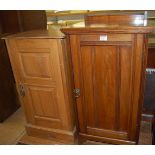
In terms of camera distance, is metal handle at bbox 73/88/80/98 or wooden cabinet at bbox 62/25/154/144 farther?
metal handle at bbox 73/88/80/98

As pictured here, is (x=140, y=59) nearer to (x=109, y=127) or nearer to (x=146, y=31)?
(x=146, y=31)

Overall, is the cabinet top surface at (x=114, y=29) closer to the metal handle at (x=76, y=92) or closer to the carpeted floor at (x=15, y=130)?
the metal handle at (x=76, y=92)

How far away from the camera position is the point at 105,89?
4.99 feet

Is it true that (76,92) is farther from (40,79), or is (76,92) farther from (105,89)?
(40,79)

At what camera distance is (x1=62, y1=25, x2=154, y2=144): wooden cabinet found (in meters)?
1.28

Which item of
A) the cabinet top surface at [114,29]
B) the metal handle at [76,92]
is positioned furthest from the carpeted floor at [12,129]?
the cabinet top surface at [114,29]

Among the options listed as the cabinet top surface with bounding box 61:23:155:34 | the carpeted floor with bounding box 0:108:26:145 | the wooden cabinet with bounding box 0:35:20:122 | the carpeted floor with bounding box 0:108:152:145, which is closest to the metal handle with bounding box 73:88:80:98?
the cabinet top surface with bounding box 61:23:155:34

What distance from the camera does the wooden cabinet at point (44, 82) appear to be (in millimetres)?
1646

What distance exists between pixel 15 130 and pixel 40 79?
1.03 m

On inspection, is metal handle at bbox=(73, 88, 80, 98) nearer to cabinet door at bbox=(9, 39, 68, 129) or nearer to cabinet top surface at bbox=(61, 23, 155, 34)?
cabinet door at bbox=(9, 39, 68, 129)
